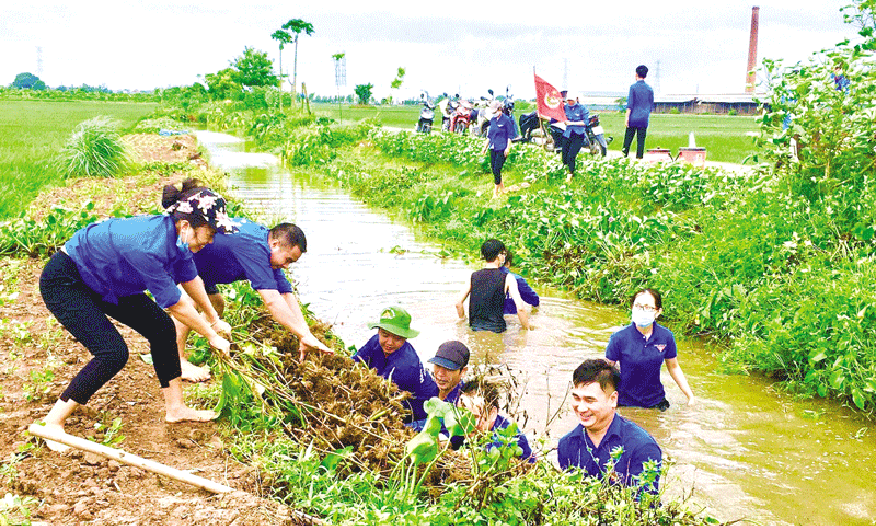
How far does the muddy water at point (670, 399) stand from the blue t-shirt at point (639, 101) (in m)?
4.86

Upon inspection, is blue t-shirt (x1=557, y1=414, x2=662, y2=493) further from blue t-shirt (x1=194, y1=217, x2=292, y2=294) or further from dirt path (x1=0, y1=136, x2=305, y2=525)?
blue t-shirt (x1=194, y1=217, x2=292, y2=294)

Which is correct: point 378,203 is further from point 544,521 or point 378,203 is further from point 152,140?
point 152,140

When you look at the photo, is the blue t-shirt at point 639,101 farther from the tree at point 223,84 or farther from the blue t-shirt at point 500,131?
the tree at point 223,84

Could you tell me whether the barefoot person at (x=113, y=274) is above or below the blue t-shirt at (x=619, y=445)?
above

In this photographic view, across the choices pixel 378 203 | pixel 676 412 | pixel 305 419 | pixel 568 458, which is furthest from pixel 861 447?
pixel 378 203

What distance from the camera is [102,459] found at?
14.5 ft

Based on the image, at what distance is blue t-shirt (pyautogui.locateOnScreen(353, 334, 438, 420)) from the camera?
580cm

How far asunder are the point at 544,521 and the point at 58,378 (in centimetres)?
353

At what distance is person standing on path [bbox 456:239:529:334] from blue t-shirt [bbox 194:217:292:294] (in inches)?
106

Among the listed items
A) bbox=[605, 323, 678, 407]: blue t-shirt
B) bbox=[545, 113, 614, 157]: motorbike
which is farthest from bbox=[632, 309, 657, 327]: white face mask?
bbox=[545, 113, 614, 157]: motorbike

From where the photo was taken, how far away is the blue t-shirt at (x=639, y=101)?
15.4 meters

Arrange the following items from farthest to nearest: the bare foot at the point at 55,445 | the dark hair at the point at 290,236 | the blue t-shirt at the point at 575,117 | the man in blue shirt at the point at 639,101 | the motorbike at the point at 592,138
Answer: the motorbike at the point at 592,138 → the man in blue shirt at the point at 639,101 → the blue t-shirt at the point at 575,117 → the dark hair at the point at 290,236 → the bare foot at the point at 55,445

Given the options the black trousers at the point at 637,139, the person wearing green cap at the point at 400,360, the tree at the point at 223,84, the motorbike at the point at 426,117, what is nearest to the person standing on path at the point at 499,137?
the black trousers at the point at 637,139

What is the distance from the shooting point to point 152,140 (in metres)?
30.8
